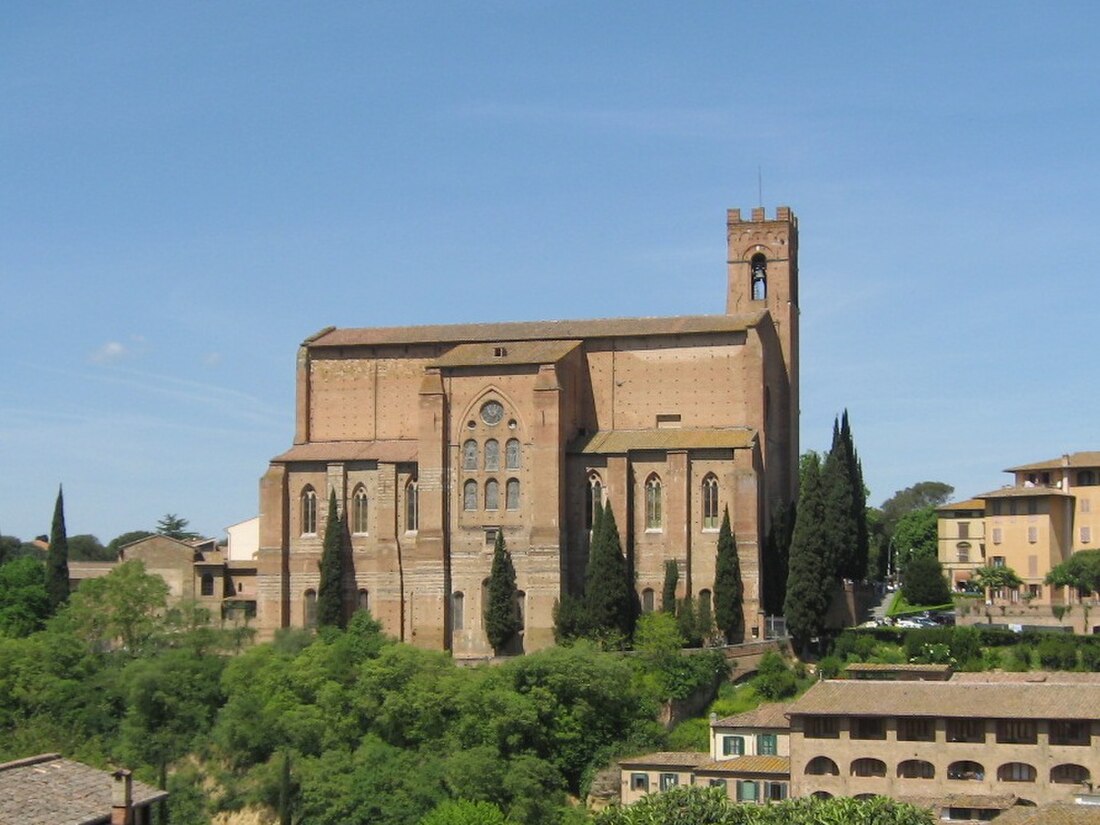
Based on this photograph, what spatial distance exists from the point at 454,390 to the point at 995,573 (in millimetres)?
23976

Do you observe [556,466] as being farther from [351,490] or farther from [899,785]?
[899,785]

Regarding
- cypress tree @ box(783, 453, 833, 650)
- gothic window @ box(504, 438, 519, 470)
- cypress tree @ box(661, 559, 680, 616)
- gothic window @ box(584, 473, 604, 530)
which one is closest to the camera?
cypress tree @ box(783, 453, 833, 650)

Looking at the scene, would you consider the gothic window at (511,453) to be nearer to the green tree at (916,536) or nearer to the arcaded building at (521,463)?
the arcaded building at (521,463)

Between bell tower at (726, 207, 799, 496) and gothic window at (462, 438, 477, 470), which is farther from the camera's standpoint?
bell tower at (726, 207, 799, 496)

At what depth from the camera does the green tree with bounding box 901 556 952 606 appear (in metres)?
77.9

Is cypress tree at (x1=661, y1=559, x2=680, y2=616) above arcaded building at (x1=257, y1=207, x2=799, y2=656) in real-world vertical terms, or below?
below

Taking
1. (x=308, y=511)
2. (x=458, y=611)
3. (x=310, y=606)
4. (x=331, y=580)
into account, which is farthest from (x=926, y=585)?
(x=308, y=511)

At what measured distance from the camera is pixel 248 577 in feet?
262

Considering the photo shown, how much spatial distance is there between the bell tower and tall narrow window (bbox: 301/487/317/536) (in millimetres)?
19185

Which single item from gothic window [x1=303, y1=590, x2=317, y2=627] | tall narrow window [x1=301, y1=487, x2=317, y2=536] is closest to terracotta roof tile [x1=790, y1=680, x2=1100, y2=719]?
gothic window [x1=303, y1=590, x2=317, y2=627]

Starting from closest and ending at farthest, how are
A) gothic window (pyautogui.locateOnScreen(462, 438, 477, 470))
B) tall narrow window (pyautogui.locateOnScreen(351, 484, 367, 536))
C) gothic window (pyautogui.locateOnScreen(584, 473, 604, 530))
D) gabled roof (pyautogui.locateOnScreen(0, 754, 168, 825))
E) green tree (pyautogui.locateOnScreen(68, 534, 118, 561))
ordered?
1. gabled roof (pyautogui.locateOnScreen(0, 754, 168, 825))
2. gothic window (pyautogui.locateOnScreen(584, 473, 604, 530))
3. gothic window (pyautogui.locateOnScreen(462, 438, 477, 470))
4. tall narrow window (pyautogui.locateOnScreen(351, 484, 367, 536))
5. green tree (pyautogui.locateOnScreen(68, 534, 118, 561))

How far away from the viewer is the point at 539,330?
73.5 metres

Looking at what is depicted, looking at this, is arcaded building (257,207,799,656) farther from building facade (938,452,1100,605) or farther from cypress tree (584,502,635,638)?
building facade (938,452,1100,605)

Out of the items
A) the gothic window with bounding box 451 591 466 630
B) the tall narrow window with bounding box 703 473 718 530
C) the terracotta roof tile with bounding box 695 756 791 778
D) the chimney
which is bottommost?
the terracotta roof tile with bounding box 695 756 791 778
